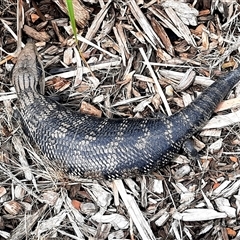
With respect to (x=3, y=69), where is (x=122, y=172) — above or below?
below

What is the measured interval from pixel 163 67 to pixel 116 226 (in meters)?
1.57

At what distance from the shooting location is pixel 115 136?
4.54m

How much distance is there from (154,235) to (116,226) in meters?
0.34

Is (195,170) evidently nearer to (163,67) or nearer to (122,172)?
(122,172)

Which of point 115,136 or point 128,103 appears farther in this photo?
point 128,103

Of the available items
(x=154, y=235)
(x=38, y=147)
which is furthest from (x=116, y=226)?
(x=38, y=147)

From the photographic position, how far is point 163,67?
195 inches

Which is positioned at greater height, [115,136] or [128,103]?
[128,103]

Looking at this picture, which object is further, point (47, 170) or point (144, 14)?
point (144, 14)

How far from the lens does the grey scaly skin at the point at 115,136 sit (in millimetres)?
4469

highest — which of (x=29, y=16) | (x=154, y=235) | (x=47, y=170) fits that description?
(x=29, y=16)

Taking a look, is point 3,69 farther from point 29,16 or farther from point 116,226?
point 116,226

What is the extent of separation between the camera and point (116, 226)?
4.51 m

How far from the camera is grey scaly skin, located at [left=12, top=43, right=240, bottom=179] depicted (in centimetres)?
447
